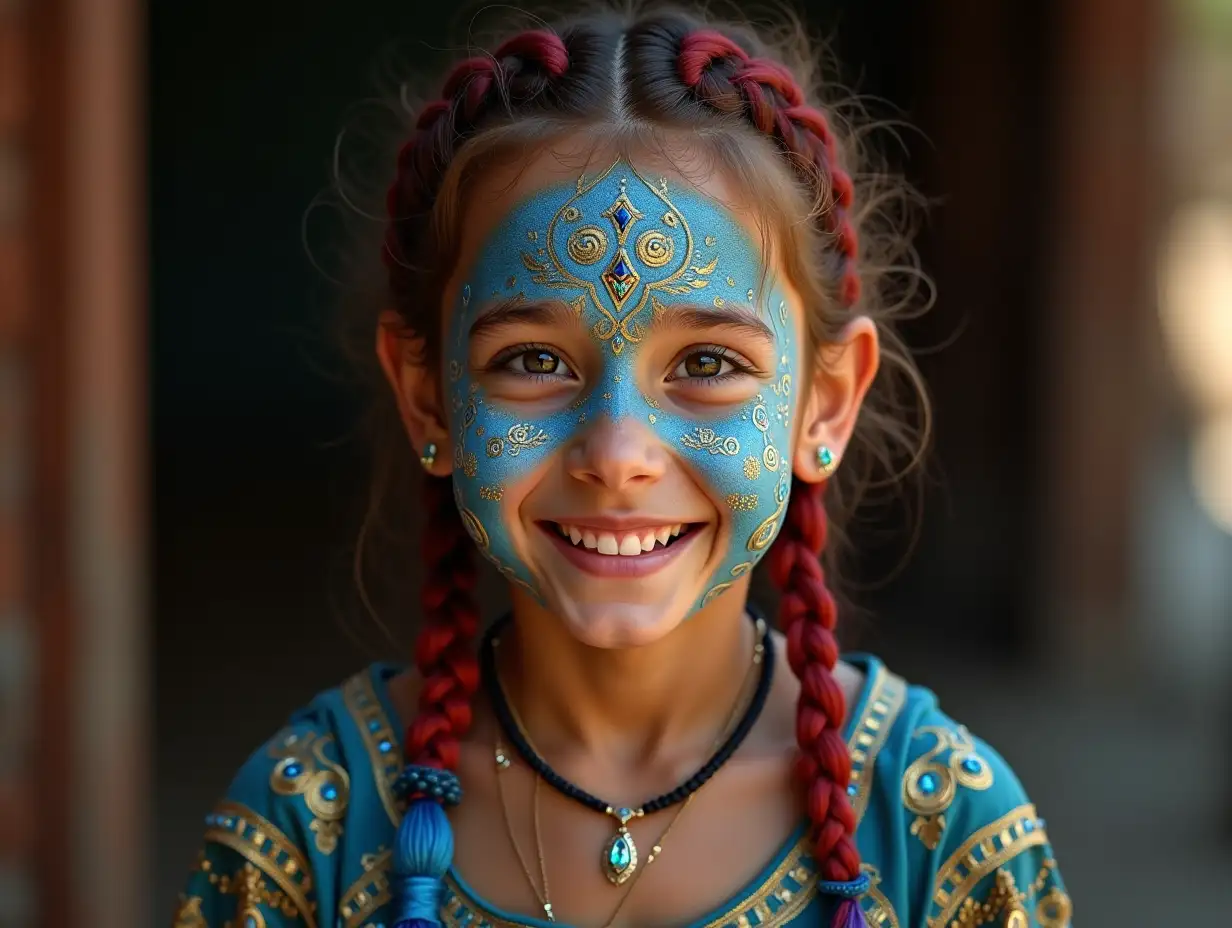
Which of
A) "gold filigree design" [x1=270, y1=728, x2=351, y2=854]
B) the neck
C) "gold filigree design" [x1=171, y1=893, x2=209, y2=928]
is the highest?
the neck

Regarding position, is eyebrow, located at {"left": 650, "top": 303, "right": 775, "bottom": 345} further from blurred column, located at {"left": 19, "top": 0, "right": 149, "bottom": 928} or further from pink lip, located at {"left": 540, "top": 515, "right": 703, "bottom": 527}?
blurred column, located at {"left": 19, "top": 0, "right": 149, "bottom": 928}

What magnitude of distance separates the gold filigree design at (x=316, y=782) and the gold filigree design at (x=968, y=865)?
2.13 ft

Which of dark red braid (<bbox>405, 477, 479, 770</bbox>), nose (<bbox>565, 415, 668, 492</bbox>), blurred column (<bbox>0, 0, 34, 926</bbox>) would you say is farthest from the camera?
blurred column (<bbox>0, 0, 34, 926</bbox>)

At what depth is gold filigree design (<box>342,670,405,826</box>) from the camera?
171cm

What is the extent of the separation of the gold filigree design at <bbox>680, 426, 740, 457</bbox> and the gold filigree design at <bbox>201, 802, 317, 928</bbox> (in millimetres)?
629

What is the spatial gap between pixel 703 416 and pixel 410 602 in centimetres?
82

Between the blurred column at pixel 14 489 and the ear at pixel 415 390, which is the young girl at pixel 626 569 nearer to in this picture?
the ear at pixel 415 390

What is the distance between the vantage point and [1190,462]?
7973mm

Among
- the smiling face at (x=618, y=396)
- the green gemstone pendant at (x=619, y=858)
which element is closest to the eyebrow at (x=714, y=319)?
the smiling face at (x=618, y=396)

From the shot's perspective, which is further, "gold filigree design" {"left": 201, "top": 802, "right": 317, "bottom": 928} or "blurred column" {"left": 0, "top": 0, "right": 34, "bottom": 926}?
"blurred column" {"left": 0, "top": 0, "right": 34, "bottom": 926}

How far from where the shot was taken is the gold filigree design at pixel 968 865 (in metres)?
1.62

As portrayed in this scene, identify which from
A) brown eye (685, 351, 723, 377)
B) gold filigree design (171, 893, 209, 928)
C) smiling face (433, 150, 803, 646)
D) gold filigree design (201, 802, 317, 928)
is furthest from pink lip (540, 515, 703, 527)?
gold filigree design (171, 893, 209, 928)

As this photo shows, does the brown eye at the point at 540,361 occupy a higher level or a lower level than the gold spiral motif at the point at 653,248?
lower

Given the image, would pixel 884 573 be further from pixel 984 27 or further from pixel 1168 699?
pixel 984 27
